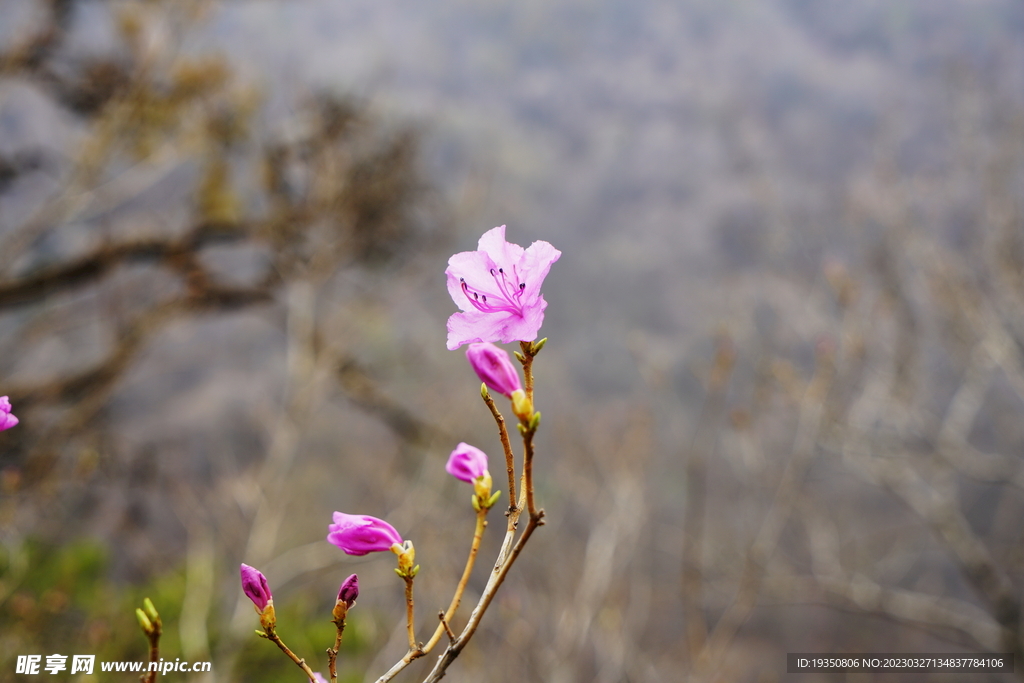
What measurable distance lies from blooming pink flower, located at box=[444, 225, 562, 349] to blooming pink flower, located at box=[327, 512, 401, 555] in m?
0.38

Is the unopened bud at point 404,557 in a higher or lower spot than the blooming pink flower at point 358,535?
lower

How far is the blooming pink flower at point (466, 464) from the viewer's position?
110 cm

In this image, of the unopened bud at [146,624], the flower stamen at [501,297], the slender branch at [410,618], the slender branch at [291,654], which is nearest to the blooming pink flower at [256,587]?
the slender branch at [291,654]

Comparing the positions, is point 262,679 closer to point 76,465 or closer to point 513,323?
point 76,465

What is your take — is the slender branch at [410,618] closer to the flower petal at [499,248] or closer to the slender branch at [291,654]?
the slender branch at [291,654]

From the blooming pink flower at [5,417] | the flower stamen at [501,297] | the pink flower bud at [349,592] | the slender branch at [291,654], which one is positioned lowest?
the slender branch at [291,654]

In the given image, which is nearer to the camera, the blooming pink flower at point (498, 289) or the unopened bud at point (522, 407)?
the unopened bud at point (522, 407)

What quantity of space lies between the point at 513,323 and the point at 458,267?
7.5 inches

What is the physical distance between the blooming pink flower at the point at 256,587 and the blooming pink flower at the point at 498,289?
1.91 feet

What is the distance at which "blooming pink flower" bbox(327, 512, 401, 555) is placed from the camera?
1.08m

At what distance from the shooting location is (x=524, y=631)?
736 cm

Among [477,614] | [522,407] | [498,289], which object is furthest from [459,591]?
[498,289]

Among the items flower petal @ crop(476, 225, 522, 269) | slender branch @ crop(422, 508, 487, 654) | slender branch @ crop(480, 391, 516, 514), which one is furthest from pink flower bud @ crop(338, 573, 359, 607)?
flower petal @ crop(476, 225, 522, 269)

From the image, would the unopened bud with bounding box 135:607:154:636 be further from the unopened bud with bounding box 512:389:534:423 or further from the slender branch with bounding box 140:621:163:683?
the unopened bud with bounding box 512:389:534:423
